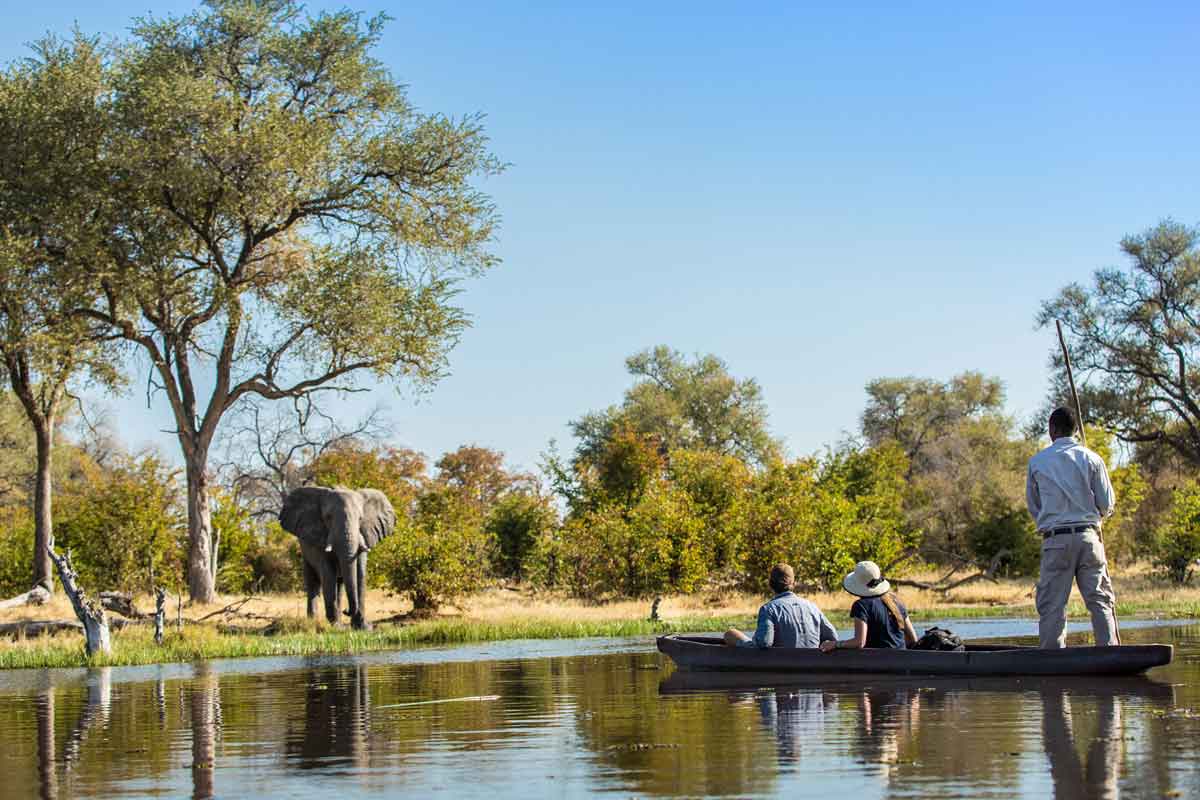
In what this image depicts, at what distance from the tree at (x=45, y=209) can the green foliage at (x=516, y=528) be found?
16804 mm

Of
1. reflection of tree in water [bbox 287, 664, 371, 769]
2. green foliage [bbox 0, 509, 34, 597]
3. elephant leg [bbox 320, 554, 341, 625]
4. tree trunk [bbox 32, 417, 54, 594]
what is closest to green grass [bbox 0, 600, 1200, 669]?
elephant leg [bbox 320, 554, 341, 625]

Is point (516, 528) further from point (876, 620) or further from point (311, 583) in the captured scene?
point (876, 620)

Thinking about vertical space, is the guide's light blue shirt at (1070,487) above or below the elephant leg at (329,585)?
above

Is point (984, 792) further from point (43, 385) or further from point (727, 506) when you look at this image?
point (43, 385)

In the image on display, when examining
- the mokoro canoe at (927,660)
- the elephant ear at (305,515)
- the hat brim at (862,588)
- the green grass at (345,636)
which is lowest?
the green grass at (345,636)

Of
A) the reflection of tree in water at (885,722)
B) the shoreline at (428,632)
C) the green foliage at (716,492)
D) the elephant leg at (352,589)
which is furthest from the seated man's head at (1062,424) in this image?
the green foliage at (716,492)

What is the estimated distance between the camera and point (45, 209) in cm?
3512

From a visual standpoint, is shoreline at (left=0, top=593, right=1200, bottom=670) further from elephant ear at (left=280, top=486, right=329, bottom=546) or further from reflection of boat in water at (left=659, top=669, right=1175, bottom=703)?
reflection of boat in water at (left=659, top=669, right=1175, bottom=703)

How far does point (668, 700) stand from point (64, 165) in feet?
88.5

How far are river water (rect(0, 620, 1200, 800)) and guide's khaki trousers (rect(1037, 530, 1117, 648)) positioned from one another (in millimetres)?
545

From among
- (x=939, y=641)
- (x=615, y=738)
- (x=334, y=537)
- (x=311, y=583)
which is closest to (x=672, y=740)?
(x=615, y=738)

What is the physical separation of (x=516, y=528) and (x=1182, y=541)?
22.4m

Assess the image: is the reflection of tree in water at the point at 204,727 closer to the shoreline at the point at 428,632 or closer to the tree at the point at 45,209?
the shoreline at the point at 428,632

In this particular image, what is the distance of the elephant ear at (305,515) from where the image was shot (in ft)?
98.9
